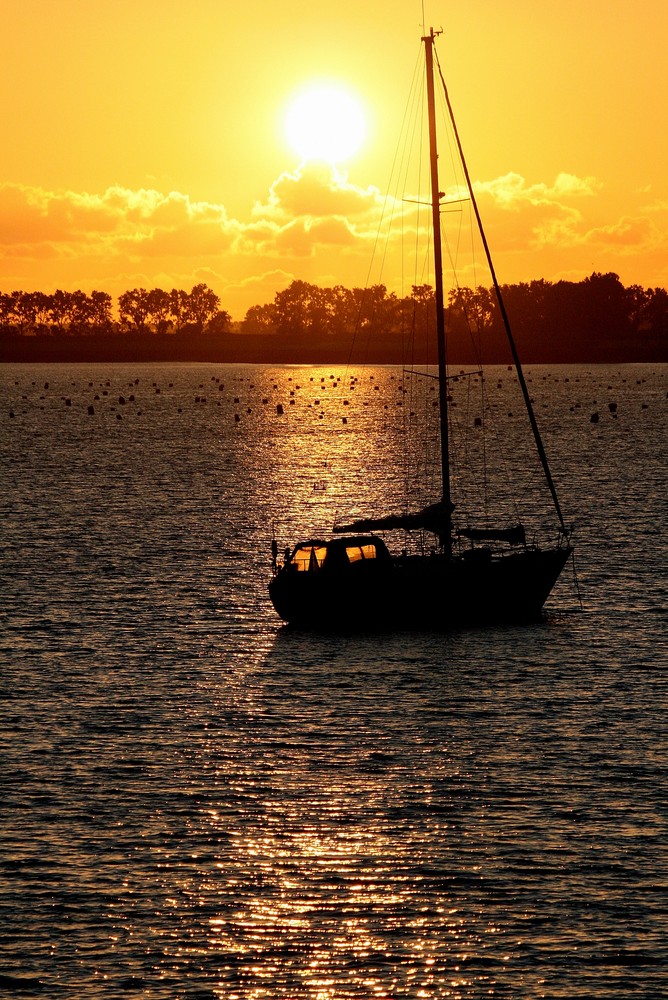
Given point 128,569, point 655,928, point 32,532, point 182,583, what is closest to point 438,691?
point 655,928

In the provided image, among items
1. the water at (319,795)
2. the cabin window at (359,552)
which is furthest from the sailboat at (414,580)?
the water at (319,795)

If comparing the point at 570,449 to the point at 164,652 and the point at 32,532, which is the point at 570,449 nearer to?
the point at 32,532

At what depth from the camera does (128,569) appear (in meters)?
73.2

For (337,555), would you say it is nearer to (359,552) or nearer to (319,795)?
(359,552)

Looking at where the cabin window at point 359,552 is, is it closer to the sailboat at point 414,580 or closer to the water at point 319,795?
the sailboat at point 414,580

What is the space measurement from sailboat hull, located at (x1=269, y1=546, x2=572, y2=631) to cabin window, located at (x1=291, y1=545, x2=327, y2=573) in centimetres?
33

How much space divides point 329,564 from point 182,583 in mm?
15214

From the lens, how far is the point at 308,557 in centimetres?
5697

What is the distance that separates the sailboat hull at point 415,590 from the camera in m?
56.1

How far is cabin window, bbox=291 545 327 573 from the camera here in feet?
185

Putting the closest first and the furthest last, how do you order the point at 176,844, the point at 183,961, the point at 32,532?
the point at 183,961 < the point at 176,844 < the point at 32,532

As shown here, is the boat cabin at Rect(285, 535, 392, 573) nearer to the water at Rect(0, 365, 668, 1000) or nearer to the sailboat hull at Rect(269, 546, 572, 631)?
the sailboat hull at Rect(269, 546, 572, 631)

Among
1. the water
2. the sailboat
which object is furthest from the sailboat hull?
the water

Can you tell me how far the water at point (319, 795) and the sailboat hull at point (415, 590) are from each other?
1592mm
